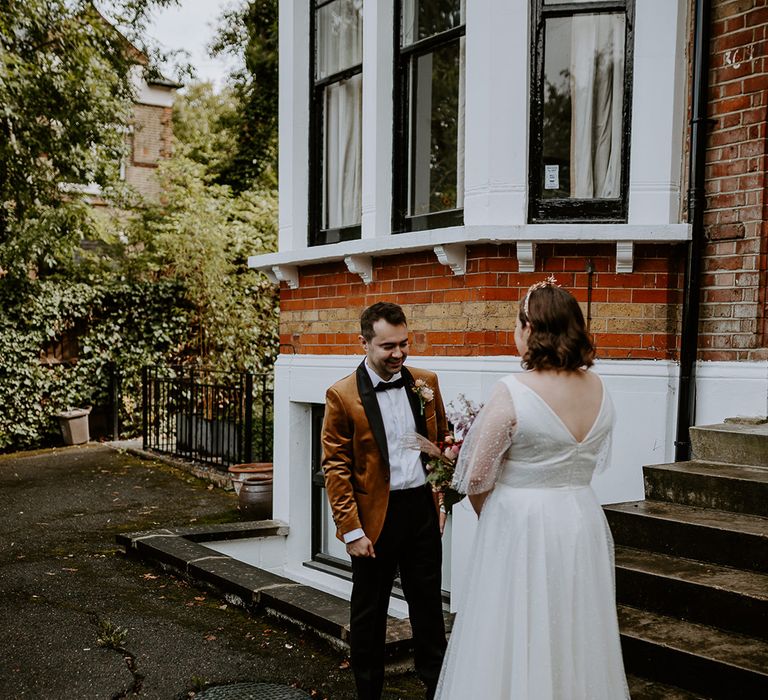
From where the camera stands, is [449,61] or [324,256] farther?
[324,256]

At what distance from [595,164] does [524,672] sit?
371cm

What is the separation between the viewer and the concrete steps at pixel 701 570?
3.73 m

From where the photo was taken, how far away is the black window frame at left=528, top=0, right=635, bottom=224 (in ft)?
18.4

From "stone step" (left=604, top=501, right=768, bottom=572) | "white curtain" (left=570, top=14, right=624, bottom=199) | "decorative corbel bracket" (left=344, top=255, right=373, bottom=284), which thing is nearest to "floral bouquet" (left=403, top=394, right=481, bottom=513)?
"stone step" (left=604, top=501, right=768, bottom=572)

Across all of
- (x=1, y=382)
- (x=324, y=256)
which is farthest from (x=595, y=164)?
(x=1, y=382)

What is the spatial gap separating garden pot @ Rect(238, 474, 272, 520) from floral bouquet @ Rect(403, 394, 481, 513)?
501 centimetres

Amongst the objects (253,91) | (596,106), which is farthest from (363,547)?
(253,91)

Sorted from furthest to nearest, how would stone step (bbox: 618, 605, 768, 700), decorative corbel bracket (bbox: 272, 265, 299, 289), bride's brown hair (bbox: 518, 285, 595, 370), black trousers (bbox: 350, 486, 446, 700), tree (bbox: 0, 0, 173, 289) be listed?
1. tree (bbox: 0, 0, 173, 289)
2. decorative corbel bracket (bbox: 272, 265, 299, 289)
3. black trousers (bbox: 350, 486, 446, 700)
4. stone step (bbox: 618, 605, 768, 700)
5. bride's brown hair (bbox: 518, 285, 595, 370)

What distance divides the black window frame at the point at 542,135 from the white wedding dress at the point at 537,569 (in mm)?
2660

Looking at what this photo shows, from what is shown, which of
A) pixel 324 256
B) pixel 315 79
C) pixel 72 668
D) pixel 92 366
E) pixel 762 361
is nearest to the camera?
pixel 72 668

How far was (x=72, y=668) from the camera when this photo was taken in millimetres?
4730

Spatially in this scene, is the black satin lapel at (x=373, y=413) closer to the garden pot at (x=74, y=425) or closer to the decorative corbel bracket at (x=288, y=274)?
the decorative corbel bracket at (x=288, y=274)

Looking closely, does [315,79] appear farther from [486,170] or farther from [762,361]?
[762,361]

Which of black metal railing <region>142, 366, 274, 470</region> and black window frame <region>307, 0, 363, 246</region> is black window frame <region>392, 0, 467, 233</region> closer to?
black window frame <region>307, 0, 363, 246</region>
